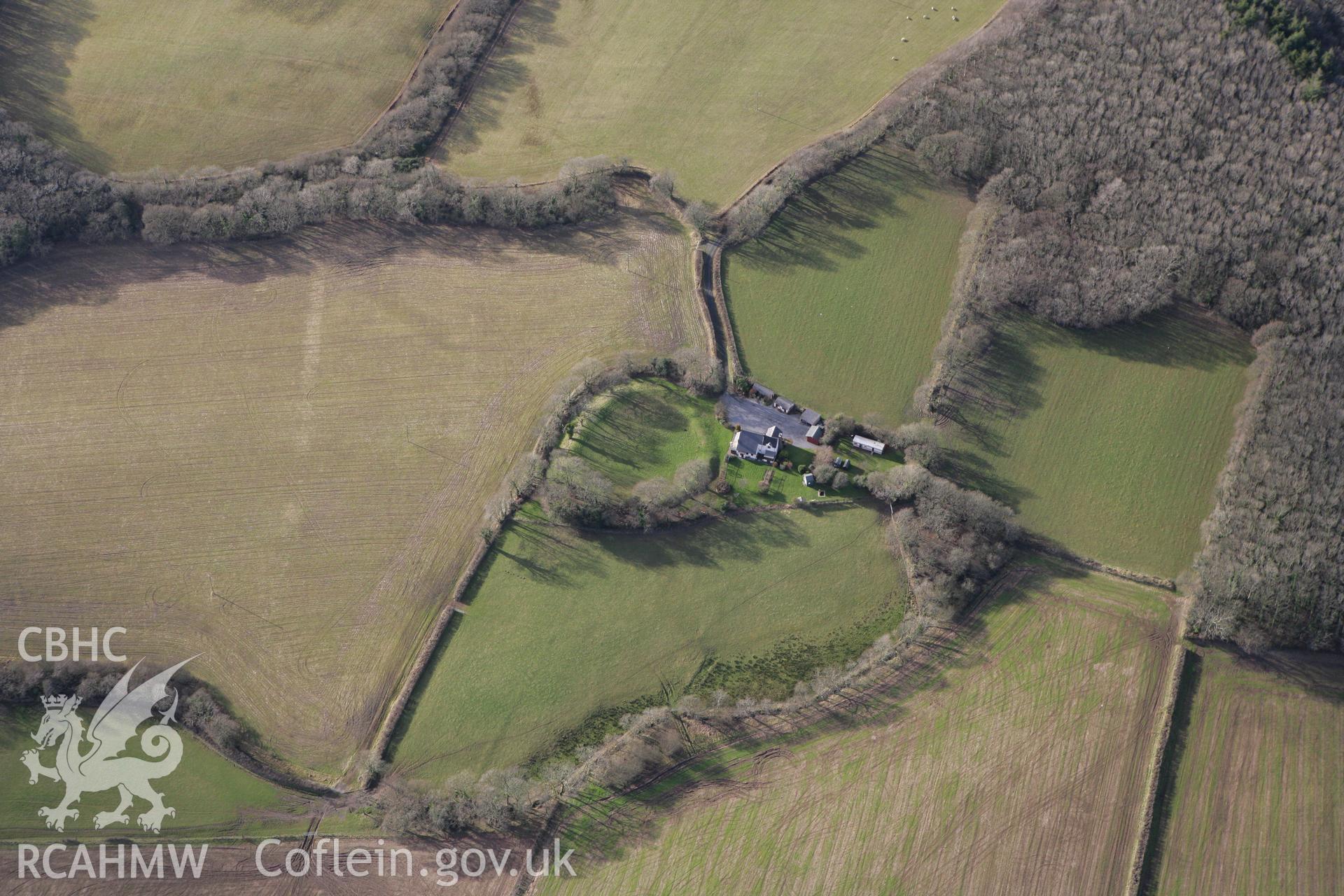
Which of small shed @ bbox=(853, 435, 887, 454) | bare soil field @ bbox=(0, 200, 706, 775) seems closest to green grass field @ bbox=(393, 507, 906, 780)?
bare soil field @ bbox=(0, 200, 706, 775)

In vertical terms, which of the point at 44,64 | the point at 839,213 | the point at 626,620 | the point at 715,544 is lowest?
the point at 626,620

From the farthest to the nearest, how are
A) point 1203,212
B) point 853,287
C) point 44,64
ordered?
point 44,64
point 853,287
point 1203,212

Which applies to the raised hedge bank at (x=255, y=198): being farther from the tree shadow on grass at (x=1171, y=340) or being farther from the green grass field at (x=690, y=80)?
the tree shadow on grass at (x=1171, y=340)

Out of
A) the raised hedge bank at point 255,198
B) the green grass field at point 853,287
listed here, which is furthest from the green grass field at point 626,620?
the raised hedge bank at point 255,198

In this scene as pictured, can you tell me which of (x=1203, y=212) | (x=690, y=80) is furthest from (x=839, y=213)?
(x=1203, y=212)

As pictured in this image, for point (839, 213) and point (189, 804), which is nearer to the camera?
point (189, 804)

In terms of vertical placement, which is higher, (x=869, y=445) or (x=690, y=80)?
(x=690, y=80)

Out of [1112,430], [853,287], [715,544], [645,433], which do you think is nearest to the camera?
[715,544]

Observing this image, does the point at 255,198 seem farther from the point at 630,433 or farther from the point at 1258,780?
the point at 1258,780

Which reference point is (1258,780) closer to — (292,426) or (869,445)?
(869,445)
